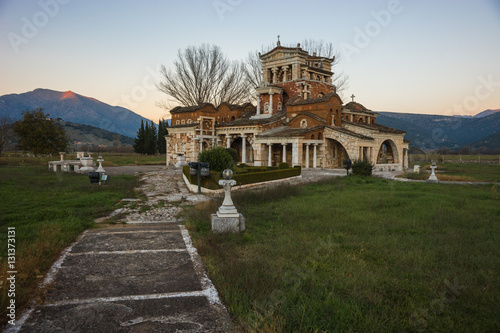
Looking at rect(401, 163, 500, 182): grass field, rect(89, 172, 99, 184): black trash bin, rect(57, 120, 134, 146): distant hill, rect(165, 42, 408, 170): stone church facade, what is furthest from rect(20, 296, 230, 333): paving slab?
rect(57, 120, 134, 146): distant hill

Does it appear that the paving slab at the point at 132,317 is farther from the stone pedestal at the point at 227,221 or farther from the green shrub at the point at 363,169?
the green shrub at the point at 363,169

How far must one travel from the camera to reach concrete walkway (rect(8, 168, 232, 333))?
3.21 m

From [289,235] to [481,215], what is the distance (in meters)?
5.48

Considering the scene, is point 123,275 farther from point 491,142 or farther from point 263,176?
point 491,142

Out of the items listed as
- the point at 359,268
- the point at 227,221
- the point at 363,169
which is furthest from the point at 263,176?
the point at 359,268

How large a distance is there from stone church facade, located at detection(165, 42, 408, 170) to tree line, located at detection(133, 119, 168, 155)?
70.2 feet

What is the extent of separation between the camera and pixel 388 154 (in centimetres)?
3219

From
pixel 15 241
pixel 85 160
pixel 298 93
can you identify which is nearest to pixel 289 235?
pixel 15 241

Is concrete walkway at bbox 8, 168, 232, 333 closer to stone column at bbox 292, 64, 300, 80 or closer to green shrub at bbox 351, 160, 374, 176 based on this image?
green shrub at bbox 351, 160, 374, 176

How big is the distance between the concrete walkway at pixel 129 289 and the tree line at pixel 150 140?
5072 cm

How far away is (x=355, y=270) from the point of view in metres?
4.47

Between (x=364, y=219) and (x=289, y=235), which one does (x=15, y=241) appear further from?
(x=364, y=219)

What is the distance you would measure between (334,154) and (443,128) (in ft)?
330

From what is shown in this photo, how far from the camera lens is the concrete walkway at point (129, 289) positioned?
3.21 m
